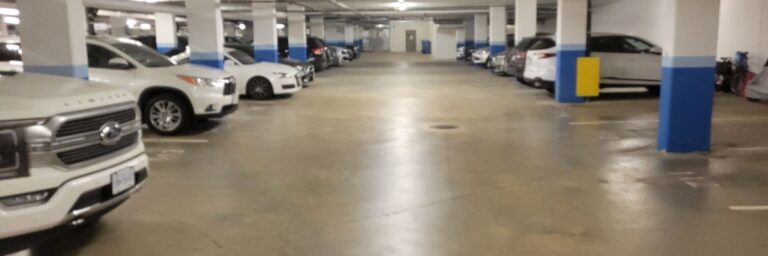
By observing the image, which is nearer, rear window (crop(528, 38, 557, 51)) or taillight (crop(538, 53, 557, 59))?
taillight (crop(538, 53, 557, 59))

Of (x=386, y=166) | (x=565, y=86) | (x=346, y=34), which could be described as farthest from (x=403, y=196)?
(x=346, y=34)

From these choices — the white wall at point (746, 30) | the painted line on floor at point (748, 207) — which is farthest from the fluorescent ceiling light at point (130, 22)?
the painted line on floor at point (748, 207)

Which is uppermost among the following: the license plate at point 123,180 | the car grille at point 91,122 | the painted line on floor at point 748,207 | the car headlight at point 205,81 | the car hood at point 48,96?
the car hood at point 48,96

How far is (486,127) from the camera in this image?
1013 cm

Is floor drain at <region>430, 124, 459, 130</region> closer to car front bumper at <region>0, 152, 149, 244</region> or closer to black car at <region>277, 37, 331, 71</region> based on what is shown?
car front bumper at <region>0, 152, 149, 244</region>

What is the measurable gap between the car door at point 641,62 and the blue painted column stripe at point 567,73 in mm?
1292

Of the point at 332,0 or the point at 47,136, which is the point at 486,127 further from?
the point at 332,0

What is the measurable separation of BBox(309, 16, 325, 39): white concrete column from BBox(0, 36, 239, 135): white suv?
2370cm

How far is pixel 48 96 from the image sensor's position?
12.6ft

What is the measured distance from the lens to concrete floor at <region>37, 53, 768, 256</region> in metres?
4.57

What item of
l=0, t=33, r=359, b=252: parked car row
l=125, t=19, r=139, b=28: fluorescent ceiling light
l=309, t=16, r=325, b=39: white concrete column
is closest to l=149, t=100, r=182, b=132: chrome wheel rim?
l=0, t=33, r=359, b=252: parked car row

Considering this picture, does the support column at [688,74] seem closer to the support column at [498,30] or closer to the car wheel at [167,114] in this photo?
the car wheel at [167,114]

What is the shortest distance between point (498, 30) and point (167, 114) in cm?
1907

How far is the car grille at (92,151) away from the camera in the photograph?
377cm
